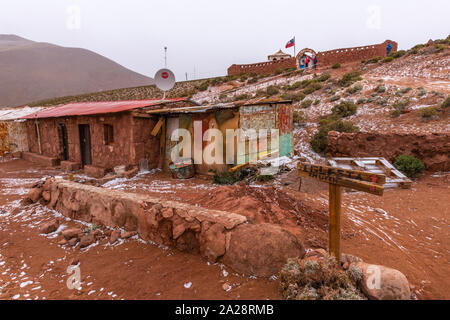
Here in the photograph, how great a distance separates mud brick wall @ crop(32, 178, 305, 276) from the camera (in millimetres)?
2883

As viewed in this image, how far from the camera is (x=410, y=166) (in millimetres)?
7574

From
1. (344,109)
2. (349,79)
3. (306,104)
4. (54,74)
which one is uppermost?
(54,74)

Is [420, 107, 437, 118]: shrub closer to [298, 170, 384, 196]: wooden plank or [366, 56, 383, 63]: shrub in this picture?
[298, 170, 384, 196]: wooden plank

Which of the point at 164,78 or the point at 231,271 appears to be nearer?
the point at 231,271

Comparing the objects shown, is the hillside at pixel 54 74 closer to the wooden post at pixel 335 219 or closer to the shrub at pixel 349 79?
the shrub at pixel 349 79

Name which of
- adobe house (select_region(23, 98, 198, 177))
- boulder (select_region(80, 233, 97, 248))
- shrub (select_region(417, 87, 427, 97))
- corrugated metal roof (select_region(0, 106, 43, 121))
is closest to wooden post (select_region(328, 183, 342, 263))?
boulder (select_region(80, 233, 97, 248))

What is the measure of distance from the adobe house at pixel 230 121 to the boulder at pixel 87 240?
4.97m

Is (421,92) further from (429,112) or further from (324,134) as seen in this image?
(324,134)

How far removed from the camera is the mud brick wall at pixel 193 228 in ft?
9.46

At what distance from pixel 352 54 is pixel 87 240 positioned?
98.9ft

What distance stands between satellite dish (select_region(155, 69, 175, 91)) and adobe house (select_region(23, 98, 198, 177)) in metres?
0.94

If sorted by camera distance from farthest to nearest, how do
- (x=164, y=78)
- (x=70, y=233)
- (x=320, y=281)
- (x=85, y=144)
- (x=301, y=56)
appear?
(x=301, y=56) < (x=164, y=78) < (x=85, y=144) < (x=70, y=233) < (x=320, y=281)

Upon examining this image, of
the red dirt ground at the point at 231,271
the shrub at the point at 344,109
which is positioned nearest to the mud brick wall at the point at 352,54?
the shrub at the point at 344,109

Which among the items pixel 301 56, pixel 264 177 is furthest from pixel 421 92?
pixel 301 56
